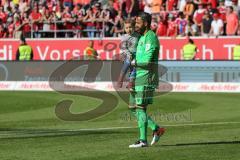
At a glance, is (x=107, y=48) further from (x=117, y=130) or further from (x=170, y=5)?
(x=117, y=130)

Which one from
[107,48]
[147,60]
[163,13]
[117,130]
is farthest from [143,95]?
[163,13]

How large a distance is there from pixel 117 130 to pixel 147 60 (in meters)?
4.13

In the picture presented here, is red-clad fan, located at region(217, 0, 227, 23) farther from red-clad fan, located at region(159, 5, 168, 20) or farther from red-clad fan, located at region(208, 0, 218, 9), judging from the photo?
red-clad fan, located at region(159, 5, 168, 20)

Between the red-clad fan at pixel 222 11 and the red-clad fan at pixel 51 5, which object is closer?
the red-clad fan at pixel 222 11

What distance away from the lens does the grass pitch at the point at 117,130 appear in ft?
36.4

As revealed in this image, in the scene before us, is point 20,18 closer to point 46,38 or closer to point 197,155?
point 46,38

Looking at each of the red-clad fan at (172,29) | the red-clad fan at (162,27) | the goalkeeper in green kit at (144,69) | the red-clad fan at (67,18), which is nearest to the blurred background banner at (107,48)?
the red-clad fan at (172,29)

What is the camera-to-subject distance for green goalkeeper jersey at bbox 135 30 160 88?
38.8ft

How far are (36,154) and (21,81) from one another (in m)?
20.0

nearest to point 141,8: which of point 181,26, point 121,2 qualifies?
point 121,2

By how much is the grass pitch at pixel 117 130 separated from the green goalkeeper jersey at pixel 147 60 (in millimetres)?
1121

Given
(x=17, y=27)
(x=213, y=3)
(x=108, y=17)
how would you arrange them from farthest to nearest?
(x=17, y=27)
(x=108, y=17)
(x=213, y=3)

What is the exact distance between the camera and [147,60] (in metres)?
11.8

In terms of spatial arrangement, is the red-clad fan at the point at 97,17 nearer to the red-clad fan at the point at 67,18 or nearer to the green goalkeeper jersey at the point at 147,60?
the red-clad fan at the point at 67,18
